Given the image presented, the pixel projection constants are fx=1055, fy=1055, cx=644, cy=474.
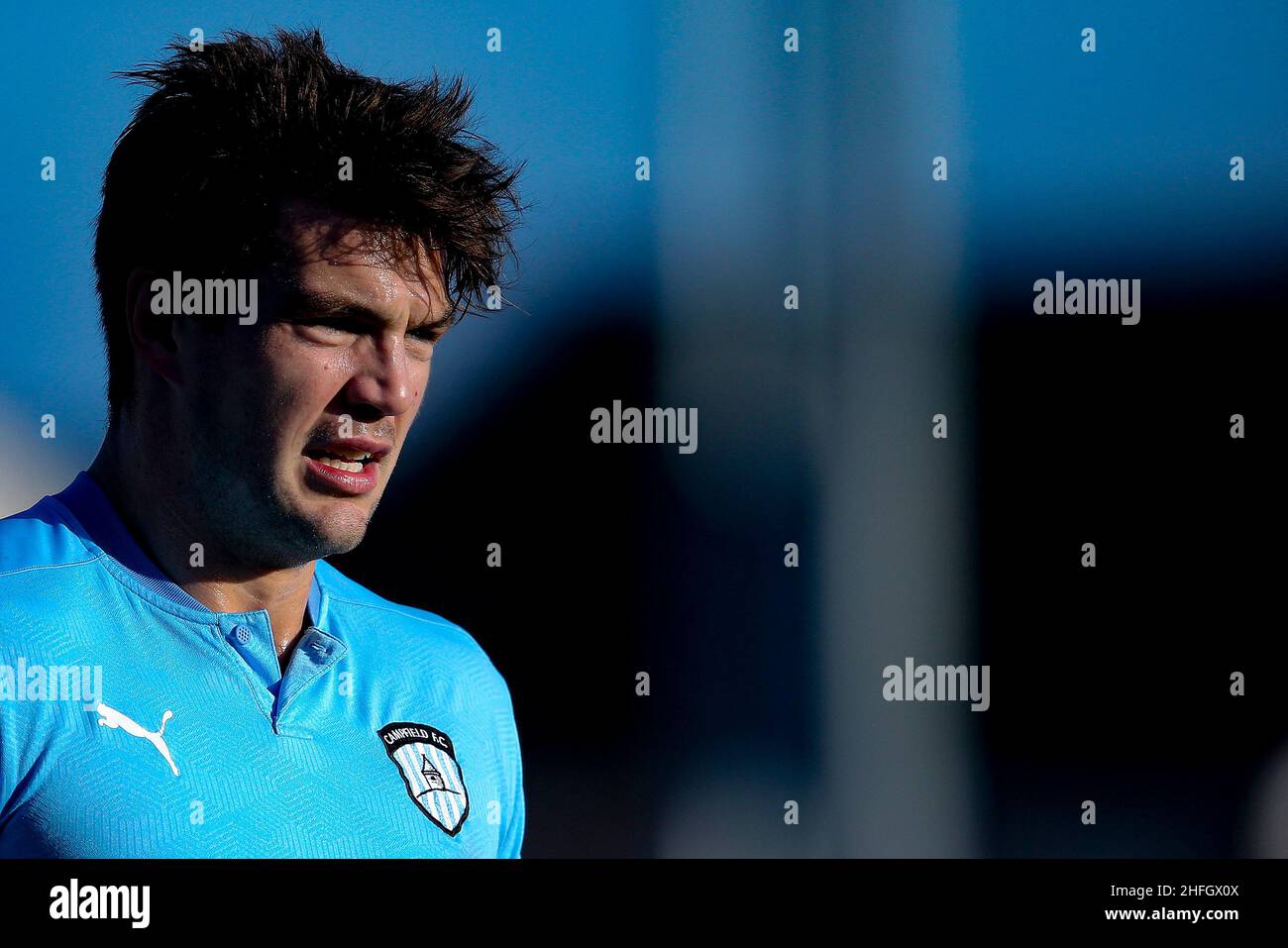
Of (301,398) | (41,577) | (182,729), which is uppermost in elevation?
(301,398)

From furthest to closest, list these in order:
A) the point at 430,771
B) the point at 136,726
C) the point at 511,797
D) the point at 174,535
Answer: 1. the point at 511,797
2. the point at 430,771
3. the point at 174,535
4. the point at 136,726

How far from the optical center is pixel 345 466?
1.52 metres

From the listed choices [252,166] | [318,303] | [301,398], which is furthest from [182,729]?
[252,166]

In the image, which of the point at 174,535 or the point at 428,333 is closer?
the point at 174,535

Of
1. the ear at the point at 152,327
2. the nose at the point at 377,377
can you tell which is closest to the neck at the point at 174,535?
the ear at the point at 152,327

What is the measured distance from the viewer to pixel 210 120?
61.6 inches

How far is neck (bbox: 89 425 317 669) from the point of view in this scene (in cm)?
143

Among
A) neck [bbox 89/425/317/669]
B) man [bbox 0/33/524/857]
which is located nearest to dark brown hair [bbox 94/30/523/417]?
man [bbox 0/33/524/857]

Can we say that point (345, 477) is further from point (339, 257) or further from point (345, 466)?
point (339, 257)

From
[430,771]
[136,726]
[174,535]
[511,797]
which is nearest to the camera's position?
[136,726]

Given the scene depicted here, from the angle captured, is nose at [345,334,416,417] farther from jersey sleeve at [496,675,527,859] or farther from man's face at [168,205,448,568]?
jersey sleeve at [496,675,527,859]

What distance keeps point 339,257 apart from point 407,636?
0.63 meters
